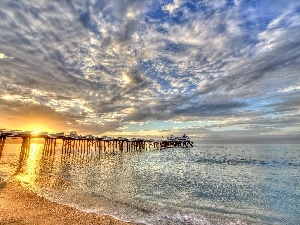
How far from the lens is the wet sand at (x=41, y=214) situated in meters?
7.71

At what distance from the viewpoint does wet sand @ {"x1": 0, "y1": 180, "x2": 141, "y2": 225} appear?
304 inches

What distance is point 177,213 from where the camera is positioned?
967 cm

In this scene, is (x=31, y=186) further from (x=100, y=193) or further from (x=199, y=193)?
(x=199, y=193)

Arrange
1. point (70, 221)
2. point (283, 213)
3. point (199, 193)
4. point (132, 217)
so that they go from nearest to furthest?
1. point (70, 221)
2. point (132, 217)
3. point (283, 213)
4. point (199, 193)

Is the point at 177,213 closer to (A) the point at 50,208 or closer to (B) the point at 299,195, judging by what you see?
(A) the point at 50,208

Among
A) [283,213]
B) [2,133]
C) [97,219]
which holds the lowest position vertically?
[283,213]

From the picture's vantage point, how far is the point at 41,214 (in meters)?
8.51

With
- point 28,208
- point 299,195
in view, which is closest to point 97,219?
point 28,208

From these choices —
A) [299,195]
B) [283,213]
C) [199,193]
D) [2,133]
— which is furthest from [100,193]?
[2,133]

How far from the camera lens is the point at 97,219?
8070 millimetres

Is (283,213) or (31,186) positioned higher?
(31,186)

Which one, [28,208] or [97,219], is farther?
[28,208]

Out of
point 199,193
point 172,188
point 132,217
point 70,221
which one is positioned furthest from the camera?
point 172,188

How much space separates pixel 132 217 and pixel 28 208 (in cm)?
444
